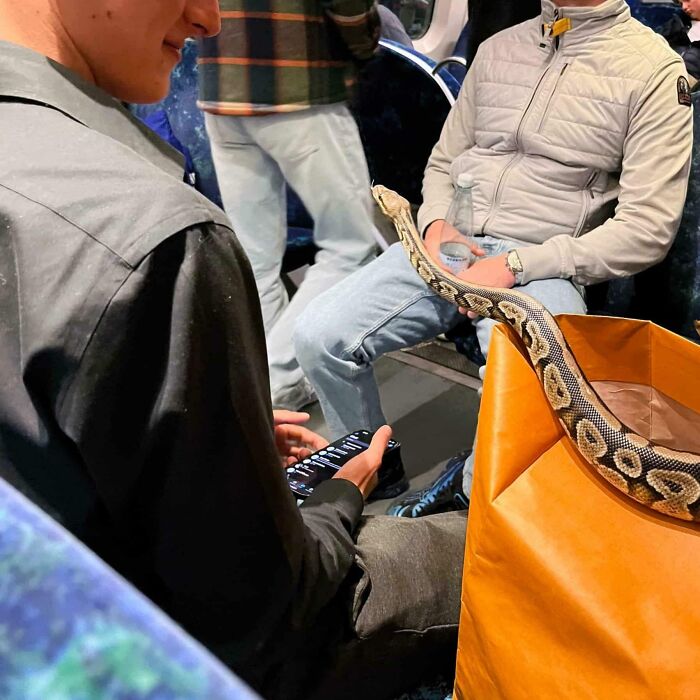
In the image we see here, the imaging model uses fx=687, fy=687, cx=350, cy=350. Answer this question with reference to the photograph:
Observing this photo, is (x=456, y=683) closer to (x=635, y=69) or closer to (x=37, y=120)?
(x=37, y=120)

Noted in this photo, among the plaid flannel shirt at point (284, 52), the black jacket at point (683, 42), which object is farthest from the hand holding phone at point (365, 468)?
the black jacket at point (683, 42)

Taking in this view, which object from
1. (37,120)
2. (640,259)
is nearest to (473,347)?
(640,259)

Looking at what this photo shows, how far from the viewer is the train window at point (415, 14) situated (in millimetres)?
3861

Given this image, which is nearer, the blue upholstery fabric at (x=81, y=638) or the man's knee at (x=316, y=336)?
the blue upholstery fabric at (x=81, y=638)

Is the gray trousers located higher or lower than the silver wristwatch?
lower

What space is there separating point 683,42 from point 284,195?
1287mm

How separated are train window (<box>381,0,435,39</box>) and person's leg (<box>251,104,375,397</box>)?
237cm

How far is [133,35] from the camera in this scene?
24.7 inches

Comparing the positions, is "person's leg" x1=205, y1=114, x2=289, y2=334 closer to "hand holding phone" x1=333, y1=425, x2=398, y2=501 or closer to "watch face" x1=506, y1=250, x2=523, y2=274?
"watch face" x1=506, y1=250, x2=523, y2=274

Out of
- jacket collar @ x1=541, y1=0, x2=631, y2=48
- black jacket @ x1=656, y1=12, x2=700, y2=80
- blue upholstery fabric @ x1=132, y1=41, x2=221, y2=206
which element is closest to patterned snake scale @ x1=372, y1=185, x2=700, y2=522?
jacket collar @ x1=541, y1=0, x2=631, y2=48

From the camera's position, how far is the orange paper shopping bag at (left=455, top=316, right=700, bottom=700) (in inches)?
26.7

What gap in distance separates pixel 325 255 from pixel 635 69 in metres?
0.98

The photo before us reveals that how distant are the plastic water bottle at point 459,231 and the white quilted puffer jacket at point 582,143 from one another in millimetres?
25

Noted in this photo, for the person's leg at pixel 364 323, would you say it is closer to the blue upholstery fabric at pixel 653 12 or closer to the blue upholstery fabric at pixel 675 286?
the blue upholstery fabric at pixel 675 286
